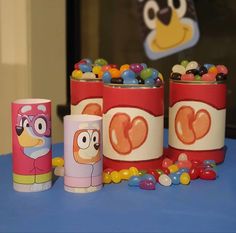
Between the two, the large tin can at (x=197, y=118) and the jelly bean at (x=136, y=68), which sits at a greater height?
the jelly bean at (x=136, y=68)

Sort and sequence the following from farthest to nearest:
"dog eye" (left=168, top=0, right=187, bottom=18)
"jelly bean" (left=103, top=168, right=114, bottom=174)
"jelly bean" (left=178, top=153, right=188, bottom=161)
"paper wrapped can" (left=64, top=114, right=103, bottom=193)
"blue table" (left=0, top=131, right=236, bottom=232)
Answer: "dog eye" (left=168, top=0, right=187, bottom=18)
"jelly bean" (left=178, top=153, right=188, bottom=161)
"jelly bean" (left=103, top=168, right=114, bottom=174)
"paper wrapped can" (left=64, top=114, right=103, bottom=193)
"blue table" (left=0, top=131, right=236, bottom=232)

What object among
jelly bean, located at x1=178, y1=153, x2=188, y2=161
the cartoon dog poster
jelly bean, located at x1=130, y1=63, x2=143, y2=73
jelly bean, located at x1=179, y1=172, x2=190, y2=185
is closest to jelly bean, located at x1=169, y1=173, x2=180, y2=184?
jelly bean, located at x1=179, y1=172, x2=190, y2=185

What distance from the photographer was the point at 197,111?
1.16 meters

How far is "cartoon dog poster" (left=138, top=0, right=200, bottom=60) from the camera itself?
188 centimetres

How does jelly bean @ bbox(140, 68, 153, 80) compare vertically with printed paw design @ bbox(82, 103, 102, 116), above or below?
above

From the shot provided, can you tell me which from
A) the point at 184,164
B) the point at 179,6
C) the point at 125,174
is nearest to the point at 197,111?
the point at 184,164

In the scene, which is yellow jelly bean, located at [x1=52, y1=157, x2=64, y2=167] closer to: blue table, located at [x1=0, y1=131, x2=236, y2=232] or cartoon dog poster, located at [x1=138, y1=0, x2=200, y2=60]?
blue table, located at [x1=0, y1=131, x2=236, y2=232]

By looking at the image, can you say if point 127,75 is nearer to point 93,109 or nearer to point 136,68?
point 136,68

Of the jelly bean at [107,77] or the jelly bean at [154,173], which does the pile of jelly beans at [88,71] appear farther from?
the jelly bean at [154,173]

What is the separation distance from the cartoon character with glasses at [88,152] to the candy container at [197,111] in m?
0.27

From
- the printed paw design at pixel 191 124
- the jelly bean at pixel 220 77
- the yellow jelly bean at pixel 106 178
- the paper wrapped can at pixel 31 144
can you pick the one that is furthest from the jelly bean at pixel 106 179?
the jelly bean at pixel 220 77

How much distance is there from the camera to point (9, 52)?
192cm

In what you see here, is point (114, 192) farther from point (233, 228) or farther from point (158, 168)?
point (233, 228)

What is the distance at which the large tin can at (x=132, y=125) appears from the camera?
1.05m
